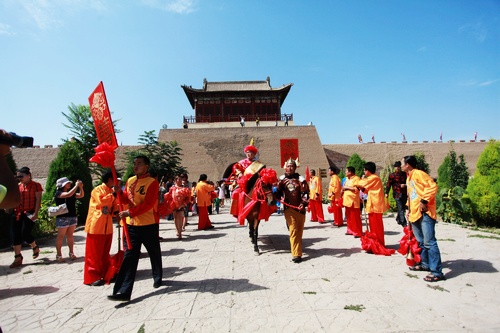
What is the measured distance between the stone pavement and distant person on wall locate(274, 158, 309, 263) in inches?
12.1

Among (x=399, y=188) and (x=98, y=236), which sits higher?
(x=399, y=188)

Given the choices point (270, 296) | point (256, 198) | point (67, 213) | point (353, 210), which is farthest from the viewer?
point (353, 210)

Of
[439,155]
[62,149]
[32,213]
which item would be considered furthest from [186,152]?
[439,155]

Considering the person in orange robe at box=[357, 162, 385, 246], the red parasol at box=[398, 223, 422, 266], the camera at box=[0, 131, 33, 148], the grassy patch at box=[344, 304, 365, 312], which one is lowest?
the grassy patch at box=[344, 304, 365, 312]

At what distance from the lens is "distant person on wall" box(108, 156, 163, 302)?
10.1 feet

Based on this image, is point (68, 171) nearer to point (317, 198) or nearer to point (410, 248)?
point (317, 198)

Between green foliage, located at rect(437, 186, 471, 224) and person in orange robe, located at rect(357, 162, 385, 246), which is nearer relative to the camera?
person in orange robe, located at rect(357, 162, 385, 246)

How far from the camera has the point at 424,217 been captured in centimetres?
354

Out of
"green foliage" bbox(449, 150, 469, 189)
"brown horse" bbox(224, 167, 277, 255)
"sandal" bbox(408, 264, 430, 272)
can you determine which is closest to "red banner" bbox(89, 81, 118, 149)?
"brown horse" bbox(224, 167, 277, 255)

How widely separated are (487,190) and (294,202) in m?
5.75

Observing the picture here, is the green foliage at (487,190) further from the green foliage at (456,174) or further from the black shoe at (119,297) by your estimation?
the green foliage at (456,174)

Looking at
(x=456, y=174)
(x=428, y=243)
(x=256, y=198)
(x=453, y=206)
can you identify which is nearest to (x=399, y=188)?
(x=428, y=243)

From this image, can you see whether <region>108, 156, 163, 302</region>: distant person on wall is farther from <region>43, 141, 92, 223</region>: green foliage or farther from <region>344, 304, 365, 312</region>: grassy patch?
<region>43, 141, 92, 223</region>: green foliage

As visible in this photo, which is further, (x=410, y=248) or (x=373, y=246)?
(x=373, y=246)
